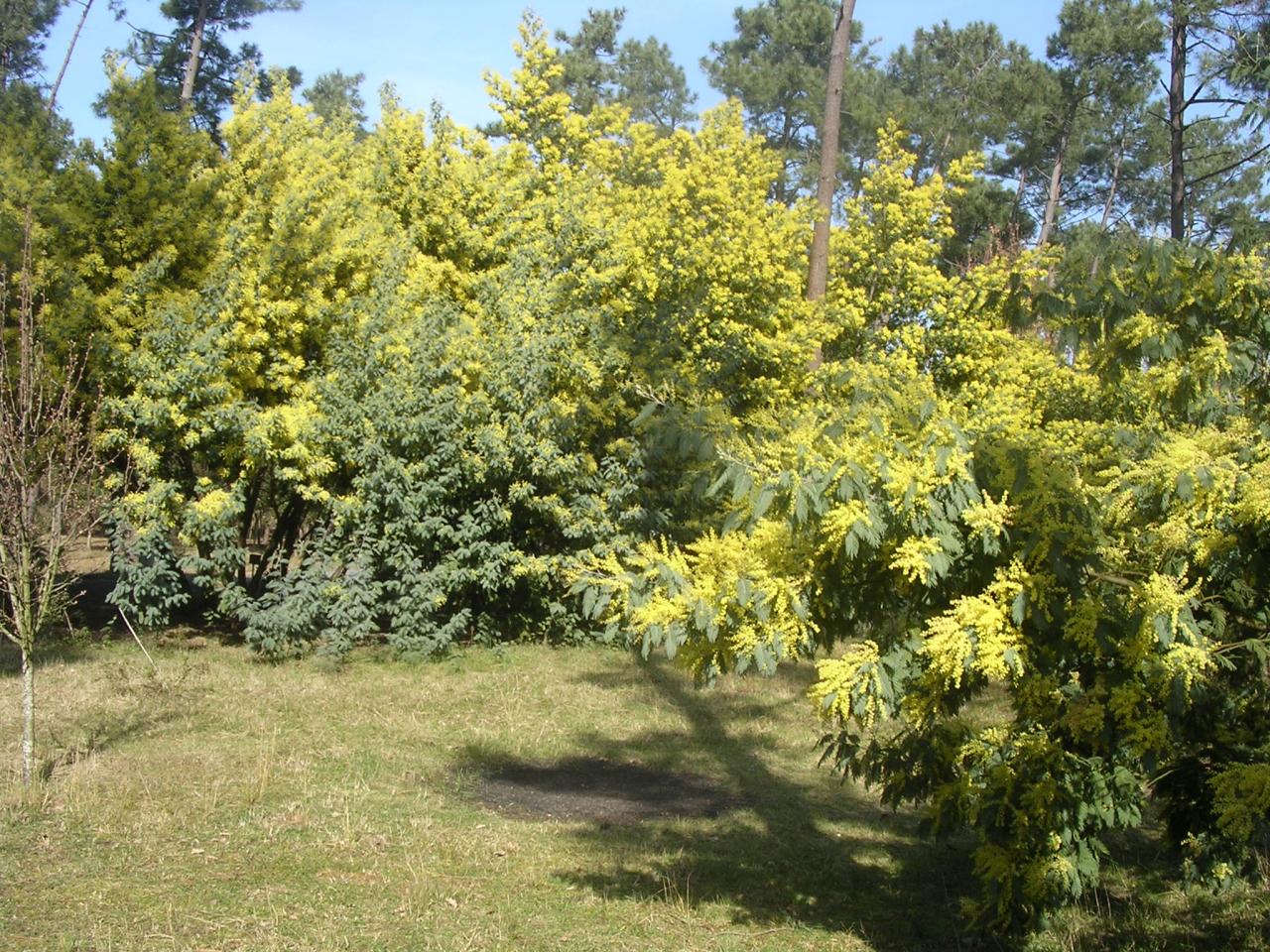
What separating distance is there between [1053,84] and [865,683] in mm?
25943

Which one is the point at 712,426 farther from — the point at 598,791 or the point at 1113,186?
the point at 1113,186

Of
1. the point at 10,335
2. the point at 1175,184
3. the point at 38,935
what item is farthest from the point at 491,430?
the point at 1175,184

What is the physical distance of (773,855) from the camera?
309 inches

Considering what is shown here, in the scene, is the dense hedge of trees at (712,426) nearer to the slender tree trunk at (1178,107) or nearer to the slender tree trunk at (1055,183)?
the slender tree trunk at (1178,107)

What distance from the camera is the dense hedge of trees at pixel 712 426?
4.21 m

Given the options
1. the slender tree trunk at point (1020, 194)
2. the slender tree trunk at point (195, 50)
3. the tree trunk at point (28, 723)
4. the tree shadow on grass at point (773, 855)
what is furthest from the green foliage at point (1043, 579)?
the slender tree trunk at point (1020, 194)

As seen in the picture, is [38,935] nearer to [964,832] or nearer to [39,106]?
[964,832]

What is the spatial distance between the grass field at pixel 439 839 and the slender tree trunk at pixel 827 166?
661 cm

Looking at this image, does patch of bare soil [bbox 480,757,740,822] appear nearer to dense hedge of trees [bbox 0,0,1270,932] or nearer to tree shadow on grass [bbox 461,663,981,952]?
tree shadow on grass [bbox 461,663,981,952]

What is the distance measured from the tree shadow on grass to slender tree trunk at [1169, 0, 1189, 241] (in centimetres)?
1148

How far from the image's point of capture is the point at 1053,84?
26750mm

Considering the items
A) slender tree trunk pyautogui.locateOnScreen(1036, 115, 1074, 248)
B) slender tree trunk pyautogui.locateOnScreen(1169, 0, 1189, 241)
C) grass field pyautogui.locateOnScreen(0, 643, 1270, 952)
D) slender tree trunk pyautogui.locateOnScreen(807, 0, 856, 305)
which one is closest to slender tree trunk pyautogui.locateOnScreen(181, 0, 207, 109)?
slender tree trunk pyautogui.locateOnScreen(807, 0, 856, 305)

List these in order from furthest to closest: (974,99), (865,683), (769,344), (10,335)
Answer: (974,99)
(769,344)
(10,335)
(865,683)

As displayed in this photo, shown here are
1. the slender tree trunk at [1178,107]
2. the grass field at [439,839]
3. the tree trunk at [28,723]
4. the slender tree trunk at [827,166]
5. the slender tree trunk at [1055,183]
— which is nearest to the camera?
the grass field at [439,839]
